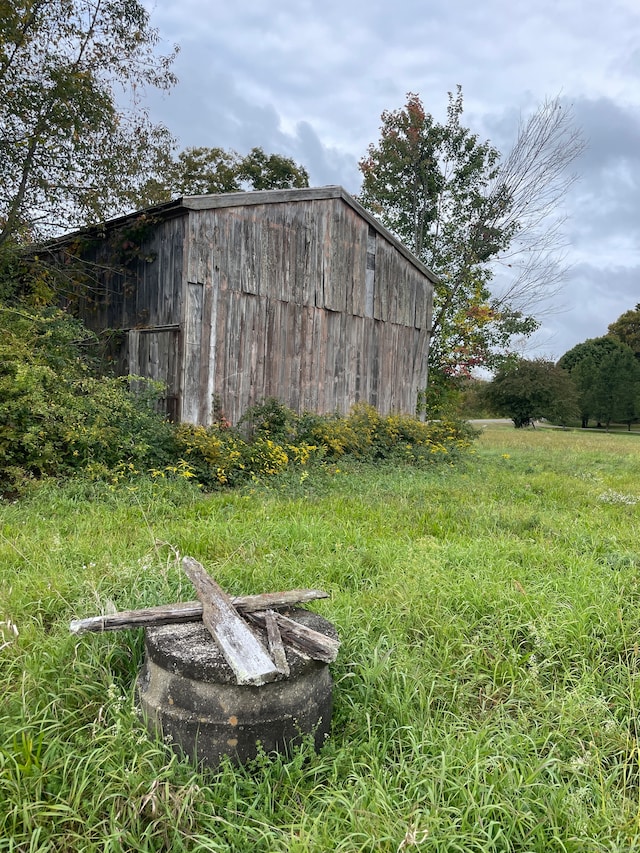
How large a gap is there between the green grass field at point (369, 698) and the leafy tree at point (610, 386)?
1600 inches

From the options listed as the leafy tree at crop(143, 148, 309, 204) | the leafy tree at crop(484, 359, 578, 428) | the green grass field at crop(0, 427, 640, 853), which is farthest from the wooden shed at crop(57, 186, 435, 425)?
the leafy tree at crop(484, 359, 578, 428)

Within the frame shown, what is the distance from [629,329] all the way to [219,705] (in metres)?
55.5

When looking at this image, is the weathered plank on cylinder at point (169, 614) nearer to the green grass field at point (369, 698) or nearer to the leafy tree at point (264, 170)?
the green grass field at point (369, 698)

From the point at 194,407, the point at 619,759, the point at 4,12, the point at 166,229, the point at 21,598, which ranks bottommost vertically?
the point at 619,759

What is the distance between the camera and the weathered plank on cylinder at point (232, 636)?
7.02 feet

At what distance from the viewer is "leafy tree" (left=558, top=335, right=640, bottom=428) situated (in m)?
41.8

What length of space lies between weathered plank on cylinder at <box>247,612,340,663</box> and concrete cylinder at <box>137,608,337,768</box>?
5 centimetres

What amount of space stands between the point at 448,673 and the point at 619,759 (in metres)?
0.81

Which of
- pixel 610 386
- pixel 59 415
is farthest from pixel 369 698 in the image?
pixel 610 386

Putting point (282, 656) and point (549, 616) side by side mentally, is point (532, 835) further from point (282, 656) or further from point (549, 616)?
point (549, 616)

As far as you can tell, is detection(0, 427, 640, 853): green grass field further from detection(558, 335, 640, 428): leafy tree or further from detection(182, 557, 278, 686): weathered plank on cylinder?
detection(558, 335, 640, 428): leafy tree

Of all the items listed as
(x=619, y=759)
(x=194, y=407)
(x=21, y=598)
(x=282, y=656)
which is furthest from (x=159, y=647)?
(x=194, y=407)

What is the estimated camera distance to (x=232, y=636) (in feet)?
7.79

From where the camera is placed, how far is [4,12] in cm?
784
